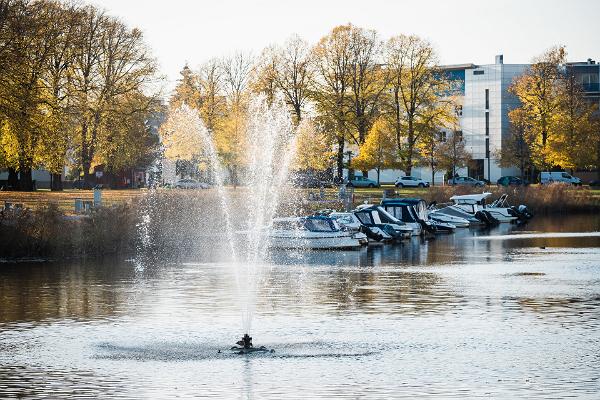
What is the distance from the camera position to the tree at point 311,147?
4646 inches

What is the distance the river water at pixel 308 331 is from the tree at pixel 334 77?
6367cm

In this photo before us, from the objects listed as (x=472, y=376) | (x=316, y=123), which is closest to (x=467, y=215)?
(x=316, y=123)

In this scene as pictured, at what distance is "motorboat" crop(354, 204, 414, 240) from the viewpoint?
84.0 m

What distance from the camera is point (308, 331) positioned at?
35062 millimetres

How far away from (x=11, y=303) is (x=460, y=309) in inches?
627

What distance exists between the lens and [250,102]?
12138cm

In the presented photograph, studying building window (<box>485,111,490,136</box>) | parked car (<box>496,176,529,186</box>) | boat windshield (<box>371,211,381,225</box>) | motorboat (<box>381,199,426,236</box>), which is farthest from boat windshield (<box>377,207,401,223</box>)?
building window (<box>485,111,490,136</box>)

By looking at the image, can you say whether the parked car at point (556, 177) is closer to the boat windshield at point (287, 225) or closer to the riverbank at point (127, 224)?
the riverbank at point (127, 224)

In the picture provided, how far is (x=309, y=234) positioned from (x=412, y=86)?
2436 inches

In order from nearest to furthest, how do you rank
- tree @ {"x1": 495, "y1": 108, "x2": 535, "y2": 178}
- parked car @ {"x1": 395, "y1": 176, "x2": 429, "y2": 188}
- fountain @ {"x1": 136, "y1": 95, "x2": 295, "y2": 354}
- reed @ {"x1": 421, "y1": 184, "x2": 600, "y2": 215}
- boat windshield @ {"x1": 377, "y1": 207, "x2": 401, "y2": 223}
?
fountain @ {"x1": 136, "y1": 95, "x2": 295, "y2": 354}
boat windshield @ {"x1": 377, "y1": 207, "x2": 401, "y2": 223}
reed @ {"x1": 421, "y1": 184, "x2": 600, "y2": 215}
parked car @ {"x1": 395, "y1": 176, "x2": 429, "y2": 188}
tree @ {"x1": 495, "y1": 108, "x2": 535, "y2": 178}

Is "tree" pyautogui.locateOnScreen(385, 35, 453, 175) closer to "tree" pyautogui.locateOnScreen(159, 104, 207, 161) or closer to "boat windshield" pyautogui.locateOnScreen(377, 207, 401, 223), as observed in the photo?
Result: "tree" pyautogui.locateOnScreen(159, 104, 207, 161)

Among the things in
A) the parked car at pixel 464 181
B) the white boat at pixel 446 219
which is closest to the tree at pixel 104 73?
the white boat at pixel 446 219

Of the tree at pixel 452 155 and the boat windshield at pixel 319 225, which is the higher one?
the tree at pixel 452 155

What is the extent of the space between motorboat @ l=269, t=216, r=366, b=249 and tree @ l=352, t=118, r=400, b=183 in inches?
2166
